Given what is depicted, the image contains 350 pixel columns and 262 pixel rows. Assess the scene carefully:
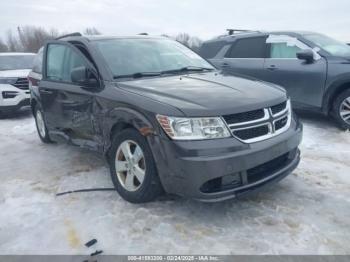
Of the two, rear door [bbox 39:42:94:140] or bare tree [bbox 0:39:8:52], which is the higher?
rear door [bbox 39:42:94:140]

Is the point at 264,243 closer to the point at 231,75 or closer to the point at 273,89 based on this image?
the point at 273,89

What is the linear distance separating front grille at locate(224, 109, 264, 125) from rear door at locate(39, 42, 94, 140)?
1734 millimetres

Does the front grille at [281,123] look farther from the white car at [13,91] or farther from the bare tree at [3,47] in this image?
the bare tree at [3,47]

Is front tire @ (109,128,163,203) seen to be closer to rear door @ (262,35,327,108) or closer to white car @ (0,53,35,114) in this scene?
rear door @ (262,35,327,108)

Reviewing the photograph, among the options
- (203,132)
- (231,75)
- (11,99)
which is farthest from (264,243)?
(11,99)

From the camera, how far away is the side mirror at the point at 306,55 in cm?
623

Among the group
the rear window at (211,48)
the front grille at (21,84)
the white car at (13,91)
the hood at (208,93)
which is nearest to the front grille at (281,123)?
the hood at (208,93)

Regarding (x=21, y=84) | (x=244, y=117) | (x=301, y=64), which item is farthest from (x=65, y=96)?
(x=21, y=84)

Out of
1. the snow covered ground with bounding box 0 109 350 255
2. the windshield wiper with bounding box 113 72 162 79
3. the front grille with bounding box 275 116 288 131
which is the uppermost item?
the windshield wiper with bounding box 113 72 162 79

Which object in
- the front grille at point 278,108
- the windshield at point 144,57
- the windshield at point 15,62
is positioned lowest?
the windshield at point 15,62

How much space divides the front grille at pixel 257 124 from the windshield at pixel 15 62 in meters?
8.55

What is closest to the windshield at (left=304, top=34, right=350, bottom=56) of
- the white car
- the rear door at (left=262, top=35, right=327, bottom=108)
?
the rear door at (left=262, top=35, right=327, bottom=108)

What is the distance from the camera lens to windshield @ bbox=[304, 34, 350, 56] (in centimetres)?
636

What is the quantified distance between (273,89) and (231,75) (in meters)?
0.67
